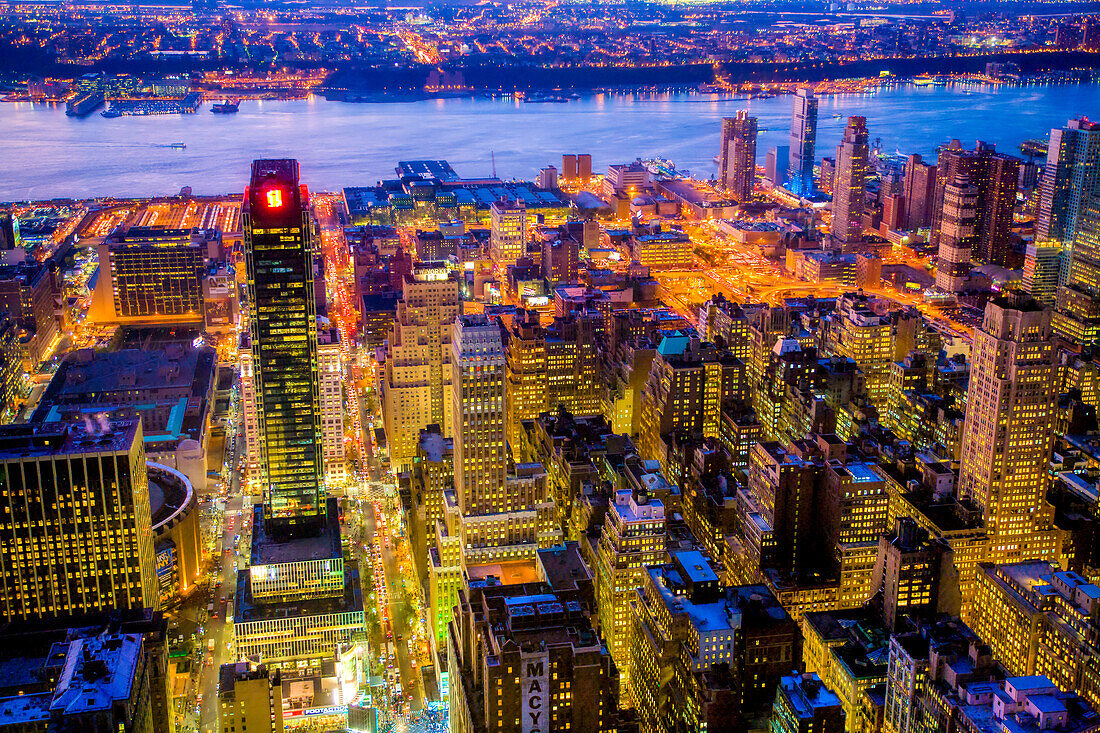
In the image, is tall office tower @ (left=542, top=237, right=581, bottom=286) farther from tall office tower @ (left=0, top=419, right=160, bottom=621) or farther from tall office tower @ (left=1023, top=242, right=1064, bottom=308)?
tall office tower @ (left=0, top=419, right=160, bottom=621)

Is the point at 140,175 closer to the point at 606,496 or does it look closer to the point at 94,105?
the point at 94,105

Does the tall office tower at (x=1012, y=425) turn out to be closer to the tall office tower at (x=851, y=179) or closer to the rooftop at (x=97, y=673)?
the rooftop at (x=97, y=673)

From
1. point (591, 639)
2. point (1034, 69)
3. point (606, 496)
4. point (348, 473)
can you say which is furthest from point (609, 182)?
point (591, 639)

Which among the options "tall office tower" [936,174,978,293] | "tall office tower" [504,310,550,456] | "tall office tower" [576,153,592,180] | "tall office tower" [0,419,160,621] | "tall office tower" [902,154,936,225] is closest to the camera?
"tall office tower" [0,419,160,621]

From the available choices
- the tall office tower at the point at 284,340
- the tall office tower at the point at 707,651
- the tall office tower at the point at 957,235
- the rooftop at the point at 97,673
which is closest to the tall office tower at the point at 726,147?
the tall office tower at the point at 957,235

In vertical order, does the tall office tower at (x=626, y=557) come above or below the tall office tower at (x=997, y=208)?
below

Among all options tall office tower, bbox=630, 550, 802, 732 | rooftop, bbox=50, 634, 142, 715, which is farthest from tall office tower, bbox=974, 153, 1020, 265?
rooftop, bbox=50, 634, 142, 715

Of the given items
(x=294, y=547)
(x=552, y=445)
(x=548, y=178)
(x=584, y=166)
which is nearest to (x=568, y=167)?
(x=584, y=166)
